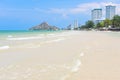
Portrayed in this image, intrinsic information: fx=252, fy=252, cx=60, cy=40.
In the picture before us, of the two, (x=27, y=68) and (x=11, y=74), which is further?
(x=27, y=68)

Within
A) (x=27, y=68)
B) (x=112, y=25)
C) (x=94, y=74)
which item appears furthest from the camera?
(x=112, y=25)

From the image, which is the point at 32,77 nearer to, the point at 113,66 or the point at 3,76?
the point at 3,76

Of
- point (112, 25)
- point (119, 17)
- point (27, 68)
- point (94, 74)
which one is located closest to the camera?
point (94, 74)

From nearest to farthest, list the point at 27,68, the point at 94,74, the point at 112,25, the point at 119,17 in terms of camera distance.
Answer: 1. the point at 94,74
2. the point at 27,68
3. the point at 119,17
4. the point at 112,25

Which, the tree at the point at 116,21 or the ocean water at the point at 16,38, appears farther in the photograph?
the tree at the point at 116,21

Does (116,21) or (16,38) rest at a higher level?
(16,38)

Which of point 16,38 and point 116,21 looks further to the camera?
point 116,21

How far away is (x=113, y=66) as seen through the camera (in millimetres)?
8516

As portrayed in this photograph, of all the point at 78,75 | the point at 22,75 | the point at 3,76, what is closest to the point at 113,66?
the point at 78,75

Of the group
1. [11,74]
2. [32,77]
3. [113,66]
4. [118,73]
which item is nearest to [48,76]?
[32,77]

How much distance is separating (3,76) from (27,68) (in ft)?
4.67

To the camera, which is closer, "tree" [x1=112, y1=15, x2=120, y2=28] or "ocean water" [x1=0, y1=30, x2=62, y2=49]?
"ocean water" [x1=0, y1=30, x2=62, y2=49]

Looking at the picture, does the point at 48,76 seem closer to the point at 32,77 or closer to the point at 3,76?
the point at 32,77

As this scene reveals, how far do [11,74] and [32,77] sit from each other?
808 millimetres
